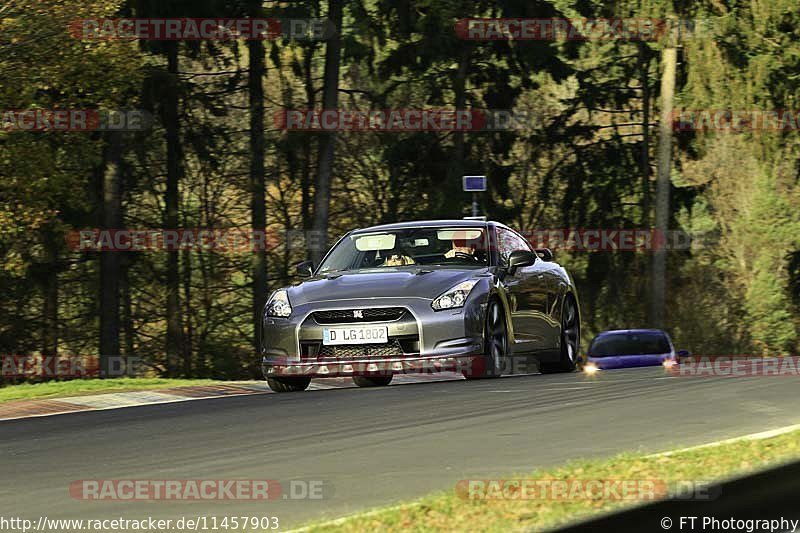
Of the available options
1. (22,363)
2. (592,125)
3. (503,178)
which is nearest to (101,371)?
(22,363)

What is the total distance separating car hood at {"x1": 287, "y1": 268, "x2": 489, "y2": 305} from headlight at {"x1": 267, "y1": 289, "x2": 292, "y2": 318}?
0.18ft

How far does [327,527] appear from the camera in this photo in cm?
602

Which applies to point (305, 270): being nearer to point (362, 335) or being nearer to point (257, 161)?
point (362, 335)

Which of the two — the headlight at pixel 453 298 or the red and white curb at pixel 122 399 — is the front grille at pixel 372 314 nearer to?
the headlight at pixel 453 298

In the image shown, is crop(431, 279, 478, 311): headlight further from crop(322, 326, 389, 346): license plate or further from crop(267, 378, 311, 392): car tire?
crop(267, 378, 311, 392): car tire

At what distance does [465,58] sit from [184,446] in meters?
30.2

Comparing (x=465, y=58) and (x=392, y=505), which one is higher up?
(x=465, y=58)

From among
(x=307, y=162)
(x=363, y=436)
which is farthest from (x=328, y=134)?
(x=363, y=436)

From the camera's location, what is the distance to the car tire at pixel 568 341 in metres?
15.9

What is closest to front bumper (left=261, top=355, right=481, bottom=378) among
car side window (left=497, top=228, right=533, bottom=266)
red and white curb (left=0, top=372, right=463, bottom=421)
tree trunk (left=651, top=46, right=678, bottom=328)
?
red and white curb (left=0, top=372, right=463, bottom=421)

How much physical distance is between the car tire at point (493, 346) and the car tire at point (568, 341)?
199cm

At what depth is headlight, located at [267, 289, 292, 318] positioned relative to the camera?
13156 millimetres

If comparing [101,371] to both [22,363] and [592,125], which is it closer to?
[22,363]

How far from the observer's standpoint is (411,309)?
503 inches
